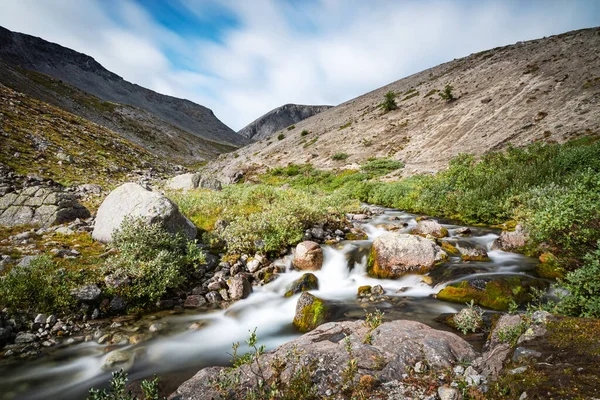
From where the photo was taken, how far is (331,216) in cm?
1391

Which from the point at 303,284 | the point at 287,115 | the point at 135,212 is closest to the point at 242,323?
the point at 303,284

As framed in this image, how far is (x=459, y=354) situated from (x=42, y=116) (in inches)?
1795

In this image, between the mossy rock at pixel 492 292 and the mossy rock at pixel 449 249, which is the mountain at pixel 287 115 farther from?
the mossy rock at pixel 492 292

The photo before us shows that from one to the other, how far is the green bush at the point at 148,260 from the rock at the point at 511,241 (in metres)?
10.9

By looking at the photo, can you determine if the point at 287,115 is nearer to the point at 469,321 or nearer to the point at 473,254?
→ the point at 473,254

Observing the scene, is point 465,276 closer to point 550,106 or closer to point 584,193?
point 584,193

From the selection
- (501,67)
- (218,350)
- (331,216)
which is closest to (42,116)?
(331,216)

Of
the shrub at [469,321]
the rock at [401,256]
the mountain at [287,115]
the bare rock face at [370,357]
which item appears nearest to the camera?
the bare rock face at [370,357]

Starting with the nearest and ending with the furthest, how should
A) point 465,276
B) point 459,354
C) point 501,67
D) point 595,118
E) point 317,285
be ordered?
1. point 459,354
2. point 465,276
3. point 317,285
4. point 595,118
5. point 501,67

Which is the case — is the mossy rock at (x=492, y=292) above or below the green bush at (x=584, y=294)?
below

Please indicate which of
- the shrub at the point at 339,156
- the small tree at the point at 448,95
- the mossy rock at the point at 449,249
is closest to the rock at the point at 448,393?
the mossy rock at the point at 449,249

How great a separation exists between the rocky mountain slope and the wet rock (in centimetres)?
2558

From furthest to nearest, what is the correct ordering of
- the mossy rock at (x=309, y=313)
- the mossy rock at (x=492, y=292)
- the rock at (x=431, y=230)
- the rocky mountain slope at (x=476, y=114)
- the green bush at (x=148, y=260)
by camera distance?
the rocky mountain slope at (x=476, y=114) → the rock at (x=431, y=230) → the green bush at (x=148, y=260) → the mossy rock at (x=309, y=313) → the mossy rock at (x=492, y=292)

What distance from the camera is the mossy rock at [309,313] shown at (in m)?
7.09
